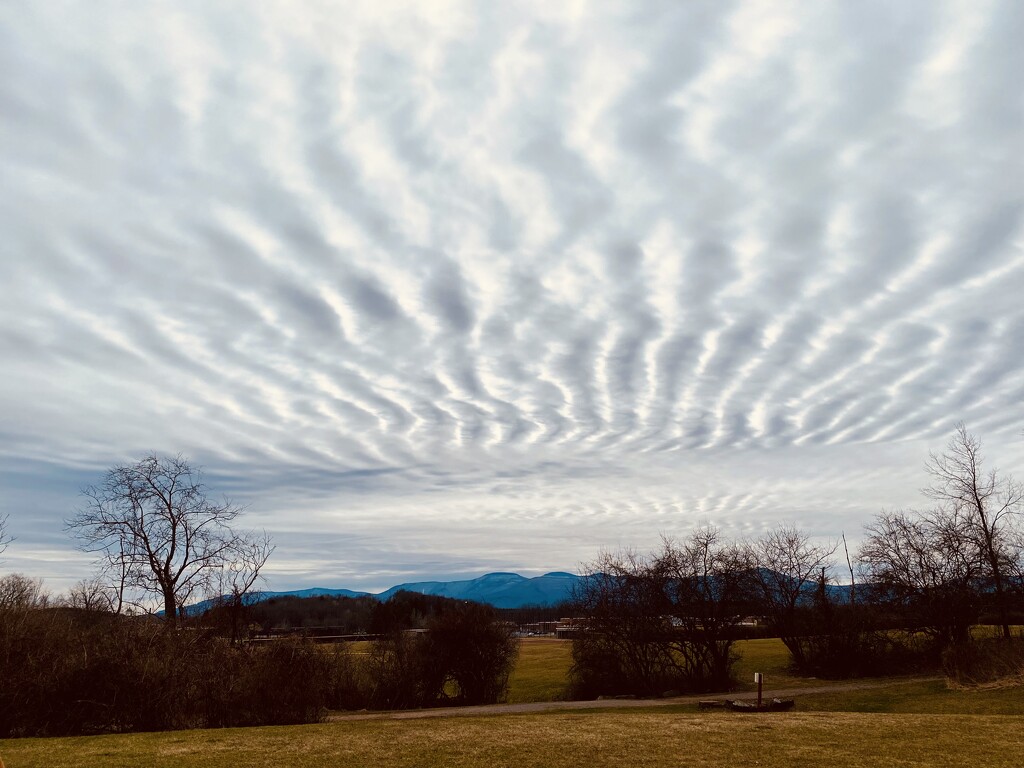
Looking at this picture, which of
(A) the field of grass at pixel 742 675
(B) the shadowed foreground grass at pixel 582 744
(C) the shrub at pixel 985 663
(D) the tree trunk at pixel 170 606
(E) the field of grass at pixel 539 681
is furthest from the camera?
(E) the field of grass at pixel 539 681

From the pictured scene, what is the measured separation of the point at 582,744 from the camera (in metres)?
14.1

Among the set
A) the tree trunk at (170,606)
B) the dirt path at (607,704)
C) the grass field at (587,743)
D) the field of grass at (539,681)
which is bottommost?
the field of grass at (539,681)

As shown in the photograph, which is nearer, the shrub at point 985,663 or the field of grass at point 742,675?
the shrub at point 985,663

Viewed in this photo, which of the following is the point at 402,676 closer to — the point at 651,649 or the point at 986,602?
the point at 651,649

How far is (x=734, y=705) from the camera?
2108 centimetres

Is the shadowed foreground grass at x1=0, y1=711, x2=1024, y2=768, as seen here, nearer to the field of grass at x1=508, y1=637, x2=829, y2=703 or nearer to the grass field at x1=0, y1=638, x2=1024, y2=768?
the grass field at x1=0, y1=638, x2=1024, y2=768

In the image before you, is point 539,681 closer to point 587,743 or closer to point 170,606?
point 170,606

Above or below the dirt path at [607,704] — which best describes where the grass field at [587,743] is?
above

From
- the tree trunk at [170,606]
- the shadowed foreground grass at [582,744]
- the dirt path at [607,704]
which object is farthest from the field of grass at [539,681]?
the shadowed foreground grass at [582,744]

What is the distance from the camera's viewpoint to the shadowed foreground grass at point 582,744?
39.7 feet

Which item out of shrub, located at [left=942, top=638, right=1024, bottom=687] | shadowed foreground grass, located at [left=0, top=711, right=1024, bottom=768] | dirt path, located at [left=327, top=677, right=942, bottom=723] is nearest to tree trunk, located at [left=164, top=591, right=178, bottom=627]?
dirt path, located at [left=327, top=677, right=942, bottom=723]

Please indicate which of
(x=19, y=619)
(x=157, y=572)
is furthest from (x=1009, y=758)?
(x=157, y=572)

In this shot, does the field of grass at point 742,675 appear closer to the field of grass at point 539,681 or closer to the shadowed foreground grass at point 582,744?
the field of grass at point 539,681

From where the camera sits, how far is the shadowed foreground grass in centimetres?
1210
